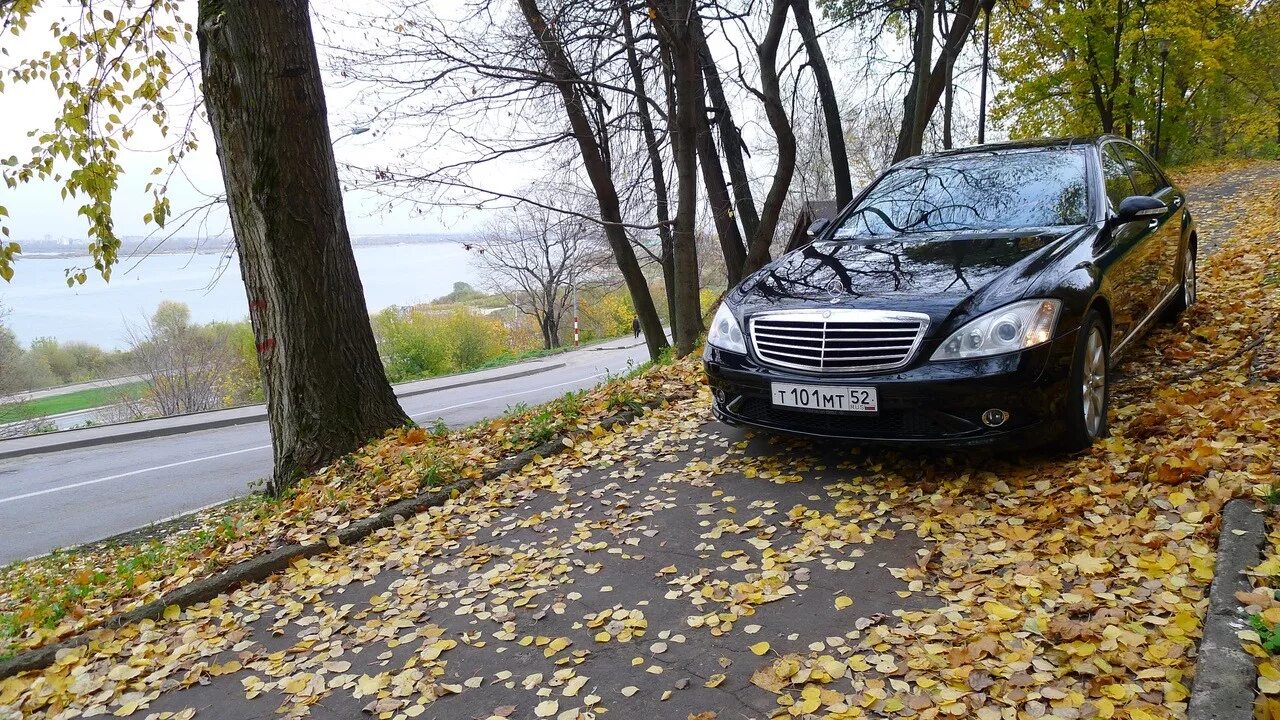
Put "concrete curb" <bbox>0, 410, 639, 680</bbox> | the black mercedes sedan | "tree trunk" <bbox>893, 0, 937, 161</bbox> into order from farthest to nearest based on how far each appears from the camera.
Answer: "tree trunk" <bbox>893, 0, 937, 161</bbox>
the black mercedes sedan
"concrete curb" <bbox>0, 410, 639, 680</bbox>

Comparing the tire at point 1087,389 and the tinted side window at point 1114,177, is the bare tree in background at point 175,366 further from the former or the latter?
the tire at point 1087,389

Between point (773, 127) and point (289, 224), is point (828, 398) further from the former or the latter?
point (773, 127)

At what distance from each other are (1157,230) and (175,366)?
36566 millimetres

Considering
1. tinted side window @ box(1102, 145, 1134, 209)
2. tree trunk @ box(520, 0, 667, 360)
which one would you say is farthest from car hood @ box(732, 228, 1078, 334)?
tree trunk @ box(520, 0, 667, 360)

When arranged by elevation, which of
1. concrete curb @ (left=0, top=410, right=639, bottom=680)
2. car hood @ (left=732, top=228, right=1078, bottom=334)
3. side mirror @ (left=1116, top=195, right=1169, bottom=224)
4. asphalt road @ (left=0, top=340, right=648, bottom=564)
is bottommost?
asphalt road @ (left=0, top=340, right=648, bottom=564)

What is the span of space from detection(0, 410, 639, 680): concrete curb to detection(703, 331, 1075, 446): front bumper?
2411 mm

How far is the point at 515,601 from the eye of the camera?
3547mm

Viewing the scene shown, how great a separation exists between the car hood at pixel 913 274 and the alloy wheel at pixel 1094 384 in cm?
56

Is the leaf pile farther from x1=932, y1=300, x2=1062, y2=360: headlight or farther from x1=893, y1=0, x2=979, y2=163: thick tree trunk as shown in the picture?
x1=893, y1=0, x2=979, y2=163: thick tree trunk

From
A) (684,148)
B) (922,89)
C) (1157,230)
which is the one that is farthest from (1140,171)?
(922,89)

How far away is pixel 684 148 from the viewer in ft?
31.5

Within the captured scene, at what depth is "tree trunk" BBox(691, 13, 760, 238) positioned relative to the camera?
41.5 ft

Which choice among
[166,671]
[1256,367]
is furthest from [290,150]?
[1256,367]

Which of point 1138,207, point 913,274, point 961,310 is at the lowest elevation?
point 961,310
